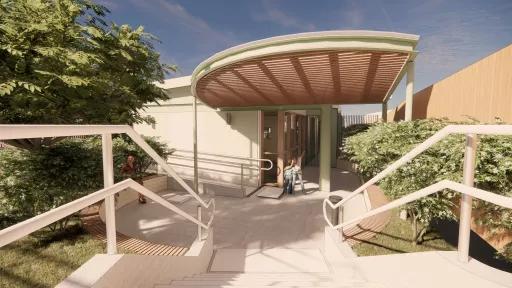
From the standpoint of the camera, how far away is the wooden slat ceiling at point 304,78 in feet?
16.7

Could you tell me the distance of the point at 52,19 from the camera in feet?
13.4

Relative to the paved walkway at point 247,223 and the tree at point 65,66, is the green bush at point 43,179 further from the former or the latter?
the paved walkway at point 247,223

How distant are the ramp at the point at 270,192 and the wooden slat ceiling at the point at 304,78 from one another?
330cm

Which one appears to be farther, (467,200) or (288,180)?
(288,180)

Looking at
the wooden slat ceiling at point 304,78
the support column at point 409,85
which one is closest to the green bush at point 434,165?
the support column at point 409,85

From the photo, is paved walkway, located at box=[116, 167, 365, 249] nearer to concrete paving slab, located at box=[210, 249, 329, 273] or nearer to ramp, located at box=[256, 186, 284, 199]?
ramp, located at box=[256, 186, 284, 199]

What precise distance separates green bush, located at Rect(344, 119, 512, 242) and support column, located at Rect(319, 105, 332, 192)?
12.7 feet

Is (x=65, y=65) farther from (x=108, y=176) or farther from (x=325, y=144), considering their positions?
(x=325, y=144)

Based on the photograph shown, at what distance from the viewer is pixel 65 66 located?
4410mm

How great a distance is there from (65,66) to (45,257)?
2.99 m

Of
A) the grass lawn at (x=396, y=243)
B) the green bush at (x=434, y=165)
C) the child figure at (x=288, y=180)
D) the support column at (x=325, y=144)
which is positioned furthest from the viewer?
the child figure at (x=288, y=180)

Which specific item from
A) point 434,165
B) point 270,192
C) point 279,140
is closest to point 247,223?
point 270,192

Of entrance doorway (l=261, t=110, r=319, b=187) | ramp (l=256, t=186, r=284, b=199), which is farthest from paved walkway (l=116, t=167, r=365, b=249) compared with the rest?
entrance doorway (l=261, t=110, r=319, b=187)

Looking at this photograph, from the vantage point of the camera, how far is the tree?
393 centimetres
